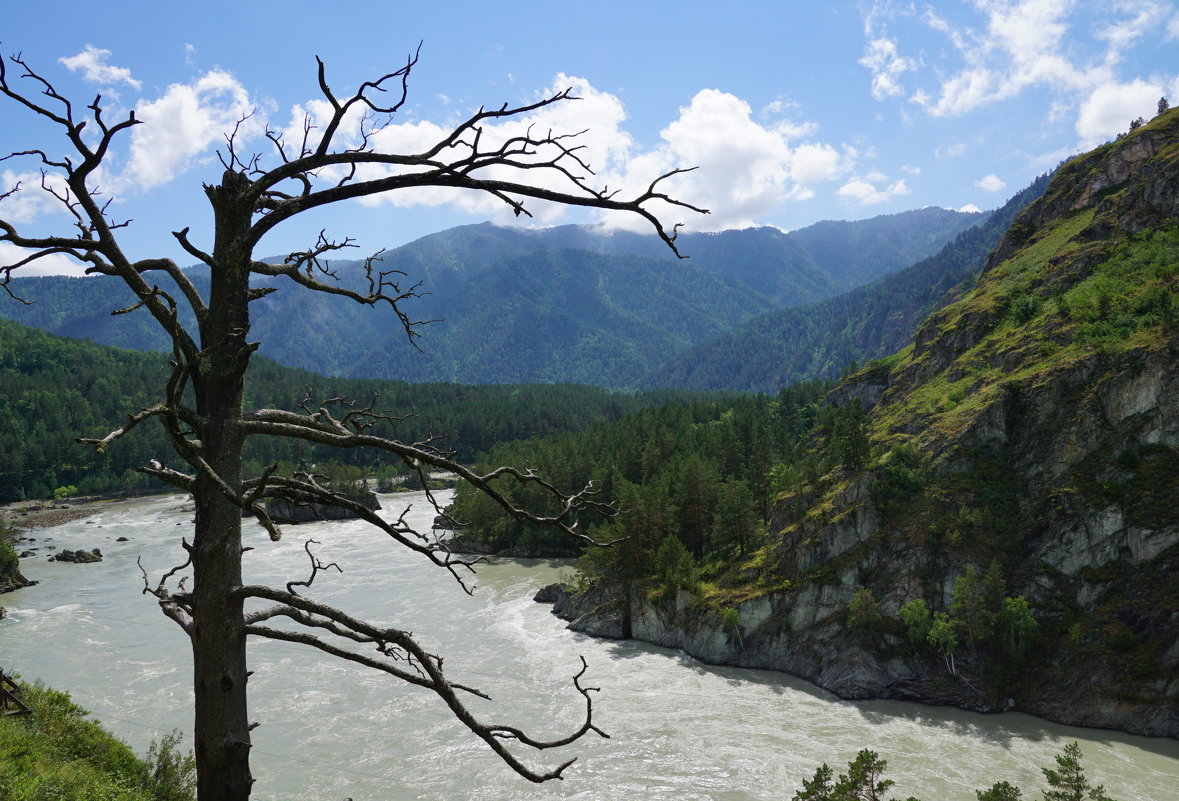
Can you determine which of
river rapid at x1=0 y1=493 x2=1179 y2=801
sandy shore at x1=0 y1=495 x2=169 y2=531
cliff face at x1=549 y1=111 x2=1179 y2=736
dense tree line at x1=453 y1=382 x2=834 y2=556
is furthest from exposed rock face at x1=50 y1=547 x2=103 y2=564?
cliff face at x1=549 y1=111 x2=1179 y2=736

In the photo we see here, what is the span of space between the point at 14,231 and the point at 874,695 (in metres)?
42.1

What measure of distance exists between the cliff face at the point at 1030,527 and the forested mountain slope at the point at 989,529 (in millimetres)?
106

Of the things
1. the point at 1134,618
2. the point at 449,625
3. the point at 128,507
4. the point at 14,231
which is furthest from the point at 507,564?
the point at 128,507

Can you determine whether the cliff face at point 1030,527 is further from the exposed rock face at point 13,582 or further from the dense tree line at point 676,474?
the exposed rock face at point 13,582

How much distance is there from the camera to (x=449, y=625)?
162ft

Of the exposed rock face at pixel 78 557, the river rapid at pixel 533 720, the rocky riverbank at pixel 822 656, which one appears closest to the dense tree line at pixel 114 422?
the exposed rock face at pixel 78 557

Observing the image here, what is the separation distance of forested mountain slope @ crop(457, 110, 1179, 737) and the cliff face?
0.11m

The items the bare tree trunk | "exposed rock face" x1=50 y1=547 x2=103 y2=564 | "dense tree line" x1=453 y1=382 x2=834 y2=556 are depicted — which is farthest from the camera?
"exposed rock face" x1=50 y1=547 x2=103 y2=564

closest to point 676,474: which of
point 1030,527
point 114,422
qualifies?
point 1030,527

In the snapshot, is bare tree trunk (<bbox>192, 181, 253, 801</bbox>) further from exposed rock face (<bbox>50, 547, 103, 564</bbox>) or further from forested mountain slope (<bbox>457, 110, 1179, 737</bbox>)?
exposed rock face (<bbox>50, 547, 103, 564</bbox>)

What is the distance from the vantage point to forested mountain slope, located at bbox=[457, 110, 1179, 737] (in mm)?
36562

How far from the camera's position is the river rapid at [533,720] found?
28891 millimetres

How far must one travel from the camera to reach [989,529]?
1647 inches

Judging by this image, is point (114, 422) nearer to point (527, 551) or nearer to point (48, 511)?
point (48, 511)
